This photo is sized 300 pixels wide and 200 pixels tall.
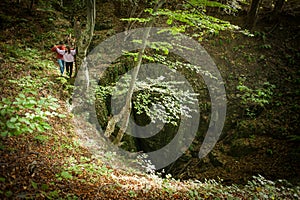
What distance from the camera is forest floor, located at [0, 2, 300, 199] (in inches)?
129

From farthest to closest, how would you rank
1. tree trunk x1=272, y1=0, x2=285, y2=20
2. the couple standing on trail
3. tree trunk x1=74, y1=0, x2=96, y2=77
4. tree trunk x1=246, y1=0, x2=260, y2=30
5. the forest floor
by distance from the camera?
tree trunk x1=272, y1=0, x2=285, y2=20 < tree trunk x1=246, y1=0, x2=260, y2=30 < the couple standing on trail < tree trunk x1=74, y1=0, x2=96, y2=77 < the forest floor

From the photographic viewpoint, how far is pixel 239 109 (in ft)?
36.3

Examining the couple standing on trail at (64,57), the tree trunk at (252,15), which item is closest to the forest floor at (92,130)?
the couple standing on trail at (64,57)

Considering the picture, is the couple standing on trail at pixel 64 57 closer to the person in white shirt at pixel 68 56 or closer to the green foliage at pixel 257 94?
the person in white shirt at pixel 68 56

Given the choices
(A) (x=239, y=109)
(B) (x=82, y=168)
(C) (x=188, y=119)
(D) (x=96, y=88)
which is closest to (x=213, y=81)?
(A) (x=239, y=109)

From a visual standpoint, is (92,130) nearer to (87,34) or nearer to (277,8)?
(87,34)

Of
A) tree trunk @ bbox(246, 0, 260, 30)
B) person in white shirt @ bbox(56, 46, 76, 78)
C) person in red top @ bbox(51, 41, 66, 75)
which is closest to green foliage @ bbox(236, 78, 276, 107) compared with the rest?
tree trunk @ bbox(246, 0, 260, 30)

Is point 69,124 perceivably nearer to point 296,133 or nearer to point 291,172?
point 291,172

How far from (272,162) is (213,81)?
16.7 feet

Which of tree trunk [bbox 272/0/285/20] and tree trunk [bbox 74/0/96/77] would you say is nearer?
tree trunk [bbox 74/0/96/77]

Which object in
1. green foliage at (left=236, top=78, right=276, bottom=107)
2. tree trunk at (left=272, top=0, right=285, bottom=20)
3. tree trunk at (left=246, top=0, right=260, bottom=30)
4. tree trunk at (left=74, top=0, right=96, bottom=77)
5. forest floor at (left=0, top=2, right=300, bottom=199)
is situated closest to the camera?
forest floor at (left=0, top=2, right=300, bottom=199)

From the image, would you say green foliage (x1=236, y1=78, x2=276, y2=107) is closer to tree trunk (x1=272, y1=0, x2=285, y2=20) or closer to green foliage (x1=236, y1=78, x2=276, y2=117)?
green foliage (x1=236, y1=78, x2=276, y2=117)

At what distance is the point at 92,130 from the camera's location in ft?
25.4

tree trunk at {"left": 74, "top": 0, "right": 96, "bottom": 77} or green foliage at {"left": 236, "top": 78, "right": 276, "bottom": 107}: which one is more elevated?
tree trunk at {"left": 74, "top": 0, "right": 96, "bottom": 77}
